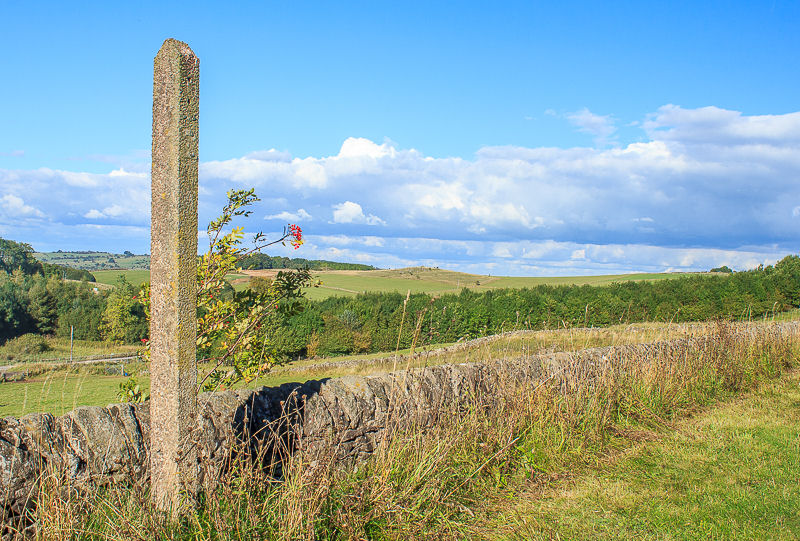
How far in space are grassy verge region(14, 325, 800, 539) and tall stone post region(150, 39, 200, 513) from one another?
1.74 ft

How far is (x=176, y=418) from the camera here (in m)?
3.02

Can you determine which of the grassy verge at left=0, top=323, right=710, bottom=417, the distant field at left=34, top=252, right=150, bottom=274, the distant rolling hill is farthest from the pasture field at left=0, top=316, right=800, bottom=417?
the distant field at left=34, top=252, right=150, bottom=274

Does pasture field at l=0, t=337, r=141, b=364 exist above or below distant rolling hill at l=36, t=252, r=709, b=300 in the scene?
below

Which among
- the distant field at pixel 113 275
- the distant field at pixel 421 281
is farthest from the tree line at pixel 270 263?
the distant field at pixel 113 275

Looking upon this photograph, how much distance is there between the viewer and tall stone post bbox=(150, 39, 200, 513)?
295cm

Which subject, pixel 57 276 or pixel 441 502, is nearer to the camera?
pixel 441 502

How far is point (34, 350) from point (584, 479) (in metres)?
61.3

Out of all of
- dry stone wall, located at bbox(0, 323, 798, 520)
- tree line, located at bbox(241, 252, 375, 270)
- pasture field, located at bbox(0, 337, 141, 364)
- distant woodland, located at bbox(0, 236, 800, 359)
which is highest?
tree line, located at bbox(241, 252, 375, 270)

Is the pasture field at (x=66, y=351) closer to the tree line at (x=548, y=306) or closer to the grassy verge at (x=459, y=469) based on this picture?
the tree line at (x=548, y=306)

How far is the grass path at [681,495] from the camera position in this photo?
4.10 m

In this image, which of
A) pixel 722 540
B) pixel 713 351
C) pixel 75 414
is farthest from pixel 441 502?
pixel 713 351

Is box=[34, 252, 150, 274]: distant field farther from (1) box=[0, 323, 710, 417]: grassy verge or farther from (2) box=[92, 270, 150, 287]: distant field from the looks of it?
(1) box=[0, 323, 710, 417]: grassy verge

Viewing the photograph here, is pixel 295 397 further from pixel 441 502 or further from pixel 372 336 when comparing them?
pixel 372 336

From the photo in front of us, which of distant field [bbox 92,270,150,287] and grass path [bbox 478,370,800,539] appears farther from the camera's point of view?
distant field [bbox 92,270,150,287]
